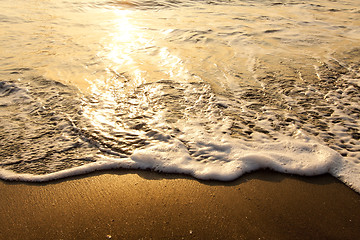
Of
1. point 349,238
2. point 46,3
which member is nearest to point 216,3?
point 46,3

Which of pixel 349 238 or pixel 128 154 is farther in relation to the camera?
pixel 128 154

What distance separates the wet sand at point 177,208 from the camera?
1746 millimetres

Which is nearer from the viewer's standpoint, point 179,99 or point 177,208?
point 177,208

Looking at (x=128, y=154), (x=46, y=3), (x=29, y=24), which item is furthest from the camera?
(x=46, y=3)

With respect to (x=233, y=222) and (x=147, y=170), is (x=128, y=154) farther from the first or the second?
(x=233, y=222)

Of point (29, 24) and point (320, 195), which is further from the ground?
point (29, 24)

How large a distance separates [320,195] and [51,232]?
6.58 ft

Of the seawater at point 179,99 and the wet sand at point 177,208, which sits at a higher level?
the seawater at point 179,99

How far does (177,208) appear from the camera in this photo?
191 centimetres

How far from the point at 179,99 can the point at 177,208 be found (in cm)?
173

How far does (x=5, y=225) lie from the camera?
5.85 ft

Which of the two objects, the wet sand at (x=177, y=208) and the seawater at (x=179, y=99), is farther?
the seawater at (x=179, y=99)

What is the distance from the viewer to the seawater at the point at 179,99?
2.37 meters

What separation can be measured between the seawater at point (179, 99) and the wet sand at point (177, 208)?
133mm
